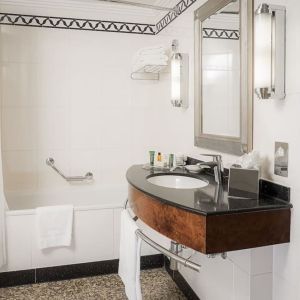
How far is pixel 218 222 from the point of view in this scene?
1.26 meters

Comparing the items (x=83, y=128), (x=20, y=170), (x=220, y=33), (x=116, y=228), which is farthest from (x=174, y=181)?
(x=20, y=170)

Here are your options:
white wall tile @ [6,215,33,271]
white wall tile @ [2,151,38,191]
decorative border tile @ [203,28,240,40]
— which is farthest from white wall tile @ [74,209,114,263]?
decorative border tile @ [203,28,240,40]

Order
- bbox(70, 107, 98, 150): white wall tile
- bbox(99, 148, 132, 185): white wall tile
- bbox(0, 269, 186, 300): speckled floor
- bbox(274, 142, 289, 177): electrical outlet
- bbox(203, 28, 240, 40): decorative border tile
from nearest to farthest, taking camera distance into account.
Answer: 1. bbox(274, 142, 289, 177): electrical outlet
2. bbox(203, 28, 240, 40): decorative border tile
3. bbox(0, 269, 186, 300): speckled floor
4. bbox(70, 107, 98, 150): white wall tile
5. bbox(99, 148, 132, 185): white wall tile

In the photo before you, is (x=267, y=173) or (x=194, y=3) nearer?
(x=267, y=173)

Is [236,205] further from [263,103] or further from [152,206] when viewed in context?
[263,103]

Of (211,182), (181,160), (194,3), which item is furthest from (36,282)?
(194,3)

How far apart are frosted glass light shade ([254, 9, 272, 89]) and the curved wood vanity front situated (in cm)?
50

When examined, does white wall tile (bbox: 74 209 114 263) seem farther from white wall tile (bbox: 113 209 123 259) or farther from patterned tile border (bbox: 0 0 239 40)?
patterned tile border (bbox: 0 0 239 40)

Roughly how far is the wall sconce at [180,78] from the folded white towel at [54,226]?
114 centimetres

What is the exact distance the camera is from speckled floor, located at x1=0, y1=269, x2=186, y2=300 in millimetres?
2312

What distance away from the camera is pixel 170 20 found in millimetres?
2775

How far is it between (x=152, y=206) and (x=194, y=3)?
149 cm

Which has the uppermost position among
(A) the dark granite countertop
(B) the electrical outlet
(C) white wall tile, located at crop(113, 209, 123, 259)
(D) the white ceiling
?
(D) the white ceiling

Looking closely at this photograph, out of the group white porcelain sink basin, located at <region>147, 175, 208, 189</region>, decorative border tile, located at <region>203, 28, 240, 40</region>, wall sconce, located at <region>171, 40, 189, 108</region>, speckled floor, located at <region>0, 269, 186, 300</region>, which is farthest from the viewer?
wall sconce, located at <region>171, 40, 189, 108</region>
